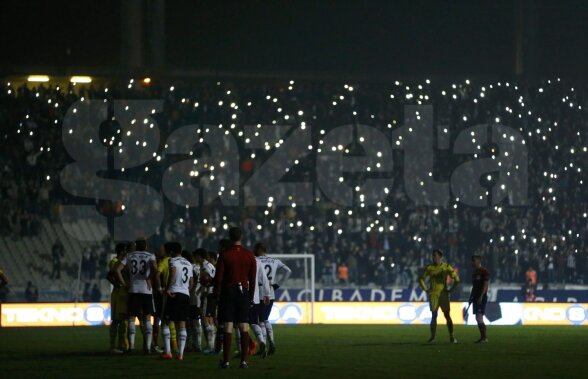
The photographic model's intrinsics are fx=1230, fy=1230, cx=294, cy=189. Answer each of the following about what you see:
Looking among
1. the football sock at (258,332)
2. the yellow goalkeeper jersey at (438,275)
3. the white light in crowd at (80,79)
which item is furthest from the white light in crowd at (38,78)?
the football sock at (258,332)

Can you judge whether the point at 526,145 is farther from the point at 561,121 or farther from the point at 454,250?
the point at 454,250

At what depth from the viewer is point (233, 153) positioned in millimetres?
42906

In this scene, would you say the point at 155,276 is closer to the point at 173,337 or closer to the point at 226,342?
the point at 173,337

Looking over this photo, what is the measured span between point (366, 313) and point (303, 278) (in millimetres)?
2778

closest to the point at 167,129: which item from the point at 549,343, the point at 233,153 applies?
the point at 233,153

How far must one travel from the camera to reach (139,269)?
64.7 feet

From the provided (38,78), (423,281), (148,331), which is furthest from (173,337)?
(38,78)

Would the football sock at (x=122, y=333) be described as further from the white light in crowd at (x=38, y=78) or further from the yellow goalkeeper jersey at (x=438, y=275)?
the white light in crowd at (x=38, y=78)

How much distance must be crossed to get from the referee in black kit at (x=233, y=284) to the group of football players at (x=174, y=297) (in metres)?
1.31

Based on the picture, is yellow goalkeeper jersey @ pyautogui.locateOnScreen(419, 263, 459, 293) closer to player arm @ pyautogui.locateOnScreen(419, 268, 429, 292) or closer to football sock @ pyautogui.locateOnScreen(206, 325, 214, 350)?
player arm @ pyautogui.locateOnScreen(419, 268, 429, 292)

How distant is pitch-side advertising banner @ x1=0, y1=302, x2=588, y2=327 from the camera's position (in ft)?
111

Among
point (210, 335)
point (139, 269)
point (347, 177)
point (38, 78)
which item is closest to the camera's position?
point (139, 269)

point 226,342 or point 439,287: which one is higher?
point 439,287

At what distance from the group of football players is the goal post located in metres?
14.5
